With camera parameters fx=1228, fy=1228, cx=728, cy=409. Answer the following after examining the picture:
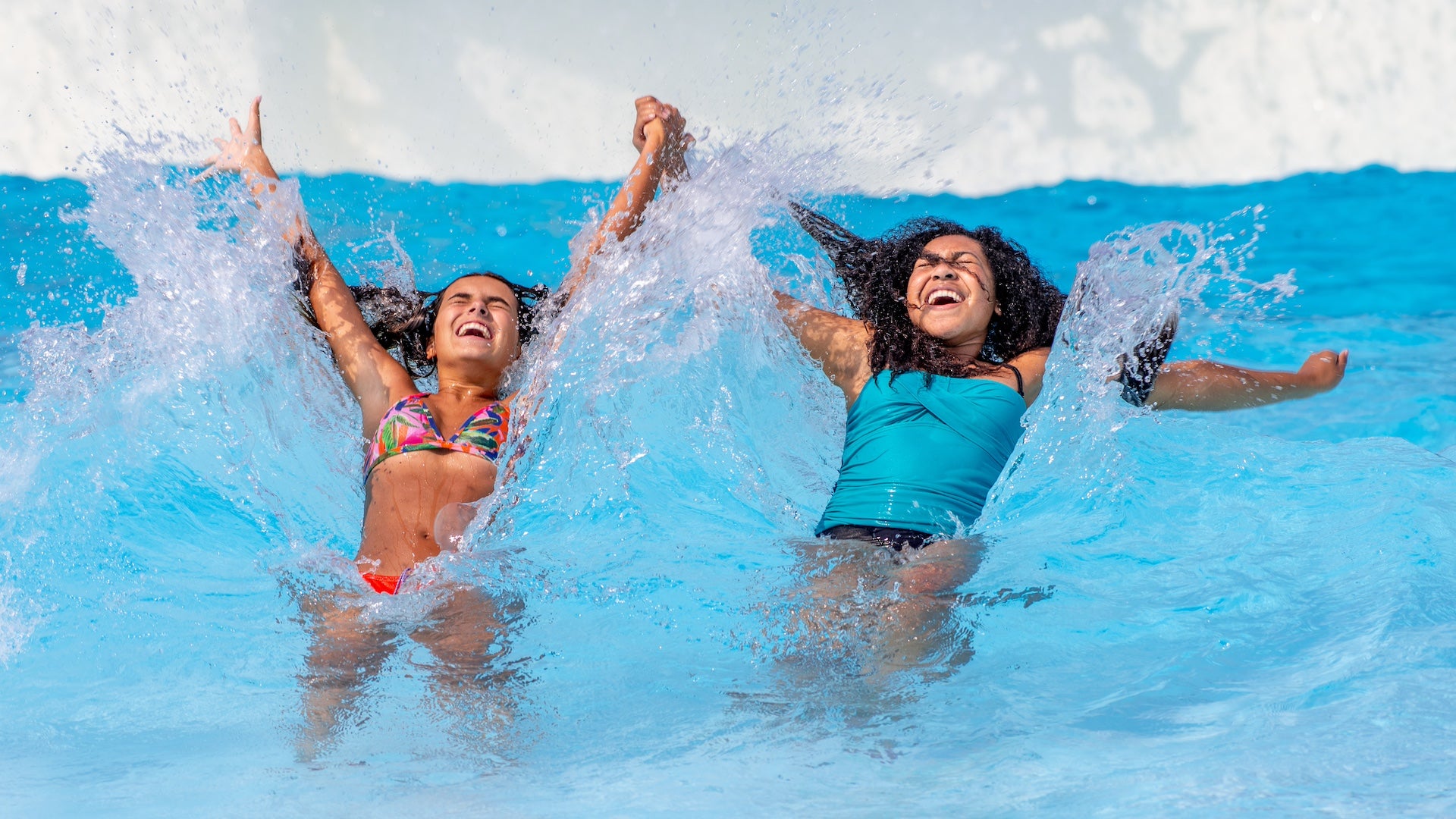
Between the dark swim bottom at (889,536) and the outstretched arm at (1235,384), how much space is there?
0.85 m

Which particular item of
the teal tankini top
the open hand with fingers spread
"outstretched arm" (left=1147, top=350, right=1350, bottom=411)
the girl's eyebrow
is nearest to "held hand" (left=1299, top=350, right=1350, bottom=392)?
"outstretched arm" (left=1147, top=350, right=1350, bottom=411)

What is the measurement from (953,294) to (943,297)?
0.12 feet

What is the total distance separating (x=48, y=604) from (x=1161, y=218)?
22.9ft

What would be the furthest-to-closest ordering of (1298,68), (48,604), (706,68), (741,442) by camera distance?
(706,68)
(1298,68)
(741,442)
(48,604)

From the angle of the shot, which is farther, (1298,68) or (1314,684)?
(1298,68)

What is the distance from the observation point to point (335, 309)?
11.4 ft

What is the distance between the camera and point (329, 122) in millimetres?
9516

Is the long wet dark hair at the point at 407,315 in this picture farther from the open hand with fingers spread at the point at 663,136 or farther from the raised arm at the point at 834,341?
the raised arm at the point at 834,341

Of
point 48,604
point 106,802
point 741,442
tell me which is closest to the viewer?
point 106,802

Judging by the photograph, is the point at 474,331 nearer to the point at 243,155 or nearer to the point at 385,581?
the point at 385,581

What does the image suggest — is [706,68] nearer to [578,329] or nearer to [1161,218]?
[1161,218]

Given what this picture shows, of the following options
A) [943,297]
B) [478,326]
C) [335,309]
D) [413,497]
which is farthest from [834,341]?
[335,309]

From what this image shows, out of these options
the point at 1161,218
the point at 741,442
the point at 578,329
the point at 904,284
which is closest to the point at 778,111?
the point at 904,284

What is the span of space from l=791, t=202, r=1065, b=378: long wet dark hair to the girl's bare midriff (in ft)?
3.82
